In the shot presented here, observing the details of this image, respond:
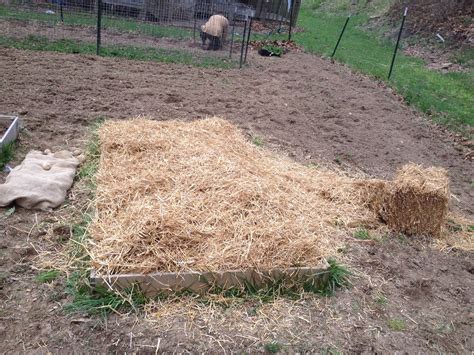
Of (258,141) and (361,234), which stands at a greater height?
(258,141)

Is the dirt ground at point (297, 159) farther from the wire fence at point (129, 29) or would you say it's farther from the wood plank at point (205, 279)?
the wire fence at point (129, 29)

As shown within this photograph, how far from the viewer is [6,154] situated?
4535 millimetres

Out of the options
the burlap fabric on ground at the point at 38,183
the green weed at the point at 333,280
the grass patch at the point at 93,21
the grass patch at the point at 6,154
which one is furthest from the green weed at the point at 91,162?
the grass patch at the point at 93,21

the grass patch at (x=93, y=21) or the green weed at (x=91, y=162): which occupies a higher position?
the grass patch at (x=93, y=21)

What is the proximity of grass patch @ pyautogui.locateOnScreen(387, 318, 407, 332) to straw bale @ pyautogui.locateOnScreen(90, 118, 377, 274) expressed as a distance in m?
0.68

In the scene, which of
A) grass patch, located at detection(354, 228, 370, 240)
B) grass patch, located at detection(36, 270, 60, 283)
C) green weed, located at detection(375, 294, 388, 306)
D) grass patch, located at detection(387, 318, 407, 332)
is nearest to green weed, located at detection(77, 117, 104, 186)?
grass patch, located at detection(36, 270, 60, 283)

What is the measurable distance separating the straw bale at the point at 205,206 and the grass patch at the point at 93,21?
27.4ft

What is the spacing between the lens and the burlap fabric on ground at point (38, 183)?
12.3ft

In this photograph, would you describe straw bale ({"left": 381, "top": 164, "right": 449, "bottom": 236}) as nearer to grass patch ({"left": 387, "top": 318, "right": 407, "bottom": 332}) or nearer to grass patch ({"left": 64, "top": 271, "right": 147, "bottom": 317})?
grass patch ({"left": 387, "top": 318, "right": 407, "bottom": 332})

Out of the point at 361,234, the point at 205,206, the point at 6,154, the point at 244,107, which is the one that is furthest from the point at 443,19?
the point at 6,154

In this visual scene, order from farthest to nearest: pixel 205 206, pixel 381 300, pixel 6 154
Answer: pixel 6 154 → pixel 205 206 → pixel 381 300

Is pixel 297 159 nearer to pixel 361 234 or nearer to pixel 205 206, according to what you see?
pixel 361 234

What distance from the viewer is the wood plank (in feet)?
9.38

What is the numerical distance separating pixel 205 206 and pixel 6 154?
247 cm
